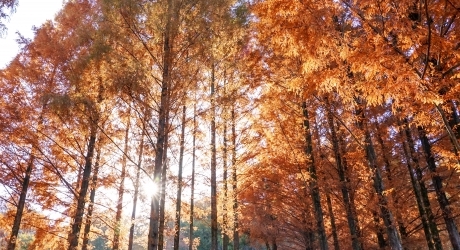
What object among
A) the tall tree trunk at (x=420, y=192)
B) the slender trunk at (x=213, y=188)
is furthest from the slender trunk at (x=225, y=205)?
the tall tree trunk at (x=420, y=192)

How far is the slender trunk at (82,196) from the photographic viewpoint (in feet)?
28.3

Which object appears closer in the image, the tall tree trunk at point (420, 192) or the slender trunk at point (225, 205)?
the tall tree trunk at point (420, 192)

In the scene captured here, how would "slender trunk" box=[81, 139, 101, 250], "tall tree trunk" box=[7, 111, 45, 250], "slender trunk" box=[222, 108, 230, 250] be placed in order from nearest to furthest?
1. "slender trunk" box=[81, 139, 101, 250]
2. "tall tree trunk" box=[7, 111, 45, 250]
3. "slender trunk" box=[222, 108, 230, 250]

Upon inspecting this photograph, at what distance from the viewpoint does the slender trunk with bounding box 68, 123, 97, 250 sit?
862cm

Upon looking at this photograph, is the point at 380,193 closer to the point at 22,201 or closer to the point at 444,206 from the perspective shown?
the point at 444,206

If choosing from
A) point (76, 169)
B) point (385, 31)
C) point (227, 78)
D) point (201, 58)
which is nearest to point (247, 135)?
point (227, 78)

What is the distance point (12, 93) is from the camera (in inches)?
424

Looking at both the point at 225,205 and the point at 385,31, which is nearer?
the point at 385,31

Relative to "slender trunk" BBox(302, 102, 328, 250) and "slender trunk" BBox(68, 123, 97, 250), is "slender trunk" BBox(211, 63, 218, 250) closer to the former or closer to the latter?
"slender trunk" BBox(302, 102, 328, 250)

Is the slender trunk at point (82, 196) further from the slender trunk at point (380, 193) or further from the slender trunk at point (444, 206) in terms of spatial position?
the slender trunk at point (444, 206)

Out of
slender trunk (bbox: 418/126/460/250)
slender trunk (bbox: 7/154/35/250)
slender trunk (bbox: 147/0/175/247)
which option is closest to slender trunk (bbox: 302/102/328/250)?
slender trunk (bbox: 418/126/460/250)

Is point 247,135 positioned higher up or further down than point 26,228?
higher up

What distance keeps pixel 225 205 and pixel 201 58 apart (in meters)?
6.65

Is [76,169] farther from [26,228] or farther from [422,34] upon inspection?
[422,34]
